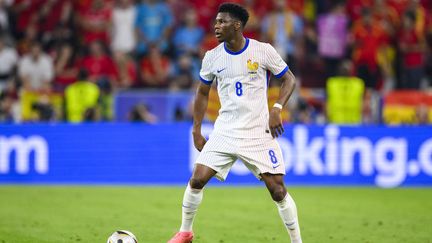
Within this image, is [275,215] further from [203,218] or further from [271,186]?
[271,186]

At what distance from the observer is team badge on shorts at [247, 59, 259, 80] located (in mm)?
8734

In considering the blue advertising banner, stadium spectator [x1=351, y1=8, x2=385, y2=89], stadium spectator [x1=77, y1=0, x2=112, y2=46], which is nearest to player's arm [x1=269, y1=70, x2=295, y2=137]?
the blue advertising banner

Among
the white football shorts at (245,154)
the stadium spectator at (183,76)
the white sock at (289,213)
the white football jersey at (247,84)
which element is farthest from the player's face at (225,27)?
the stadium spectator at (183,76)

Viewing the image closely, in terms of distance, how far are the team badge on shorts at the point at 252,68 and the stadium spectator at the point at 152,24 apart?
464 inches

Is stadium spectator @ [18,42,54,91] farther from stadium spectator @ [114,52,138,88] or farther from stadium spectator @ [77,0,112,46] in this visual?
stadium spectator @ [114,52,138,88]

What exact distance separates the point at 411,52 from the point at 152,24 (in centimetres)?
590

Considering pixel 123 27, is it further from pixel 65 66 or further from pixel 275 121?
pixel 275 121

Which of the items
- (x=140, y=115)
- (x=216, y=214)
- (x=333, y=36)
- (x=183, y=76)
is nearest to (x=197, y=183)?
(x=216, y=214)

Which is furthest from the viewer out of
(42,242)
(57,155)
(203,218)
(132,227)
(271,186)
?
(57,155)

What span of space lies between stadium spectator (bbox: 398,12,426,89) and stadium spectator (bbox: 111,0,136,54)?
6137 mm

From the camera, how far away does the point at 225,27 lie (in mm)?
8672

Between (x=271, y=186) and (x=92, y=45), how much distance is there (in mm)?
11749

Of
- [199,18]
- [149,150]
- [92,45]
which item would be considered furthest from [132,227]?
[199,18]

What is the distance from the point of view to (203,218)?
1220 centimetres
